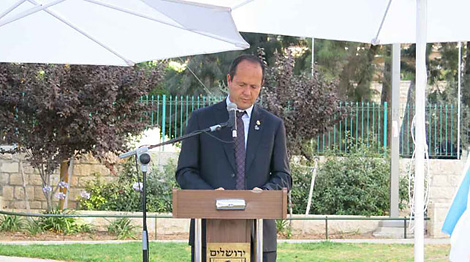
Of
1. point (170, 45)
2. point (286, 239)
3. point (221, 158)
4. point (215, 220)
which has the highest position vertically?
point (170, 45)

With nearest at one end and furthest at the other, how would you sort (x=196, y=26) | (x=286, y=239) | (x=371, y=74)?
1. (x=196, y=26)
2. (x=286, y=239)
3. (x=371, y=74)

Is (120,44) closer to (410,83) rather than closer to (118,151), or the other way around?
(118,151)

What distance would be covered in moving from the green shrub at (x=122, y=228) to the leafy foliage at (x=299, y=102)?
2.90 metres

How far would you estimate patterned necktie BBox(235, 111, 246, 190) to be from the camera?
4449mm

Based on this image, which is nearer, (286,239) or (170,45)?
(170,45)

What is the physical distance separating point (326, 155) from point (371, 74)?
22.7 feet

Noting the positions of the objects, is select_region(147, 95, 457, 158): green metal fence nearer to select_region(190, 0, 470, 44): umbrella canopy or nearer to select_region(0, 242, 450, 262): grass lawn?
select_region(0, 242, 450, 262): grass lawn

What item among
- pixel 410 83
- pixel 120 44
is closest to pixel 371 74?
pixel 410 83

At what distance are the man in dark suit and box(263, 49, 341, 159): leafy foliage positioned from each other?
854cm

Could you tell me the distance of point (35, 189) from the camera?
14.0 m

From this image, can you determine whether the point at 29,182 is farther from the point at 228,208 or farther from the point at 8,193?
the point at 228,208

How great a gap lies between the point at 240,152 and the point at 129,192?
9439 millimetres

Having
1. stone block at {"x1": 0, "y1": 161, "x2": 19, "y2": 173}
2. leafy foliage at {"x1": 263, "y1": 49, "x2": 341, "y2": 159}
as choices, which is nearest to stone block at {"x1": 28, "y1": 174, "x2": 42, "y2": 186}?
stone block at {"x1": 0, "y1": 161, "x2": 19, "y2": 173}

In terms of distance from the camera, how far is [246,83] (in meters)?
4.36
